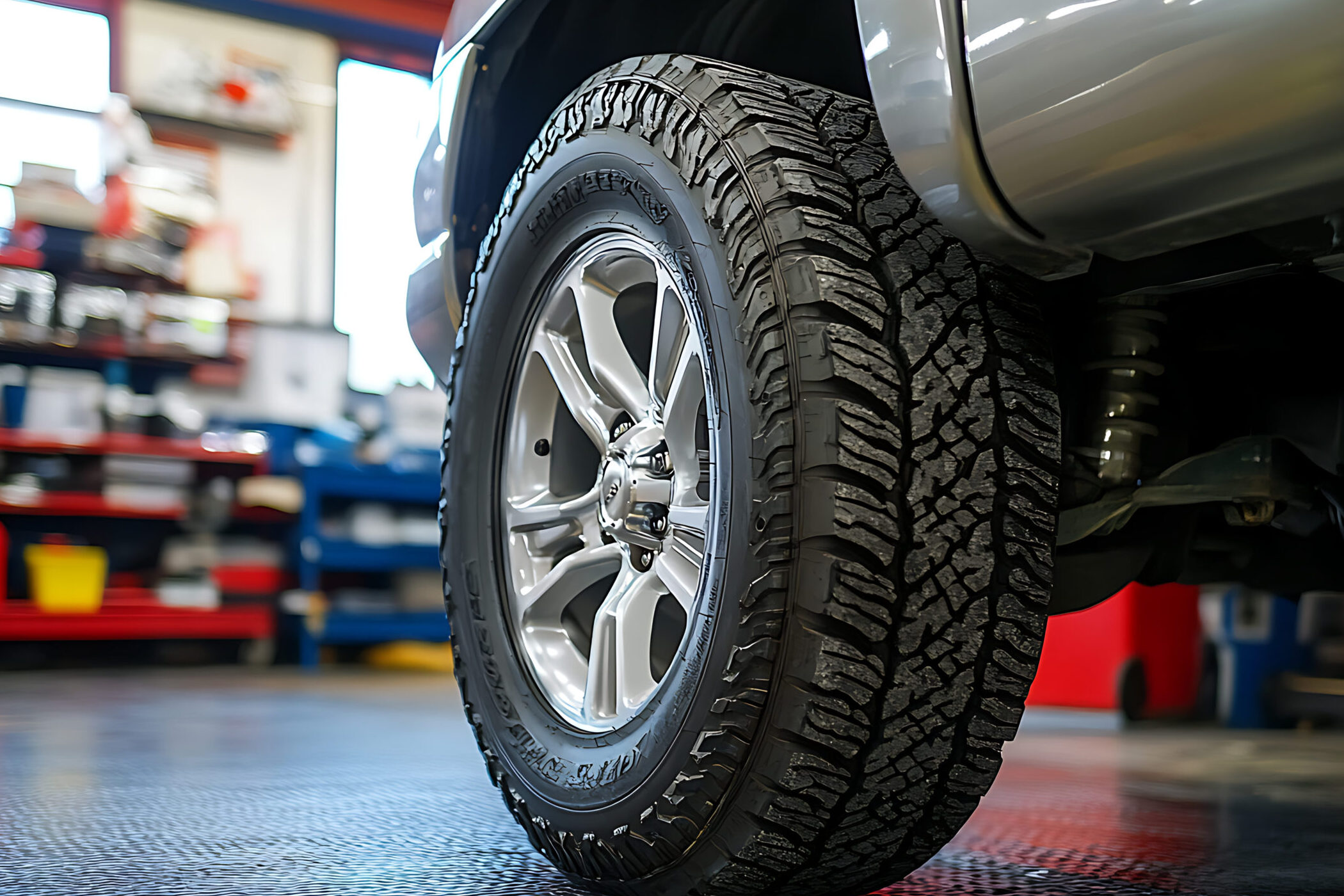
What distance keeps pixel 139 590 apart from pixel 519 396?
235 inches

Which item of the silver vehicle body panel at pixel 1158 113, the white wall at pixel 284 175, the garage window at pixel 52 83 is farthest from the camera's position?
the white wall at pixel 284 175

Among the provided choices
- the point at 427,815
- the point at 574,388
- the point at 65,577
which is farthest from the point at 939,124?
the point at 65,577

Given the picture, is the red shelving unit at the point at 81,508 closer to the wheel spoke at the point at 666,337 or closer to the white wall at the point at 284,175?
the white wall at the point at 284,175

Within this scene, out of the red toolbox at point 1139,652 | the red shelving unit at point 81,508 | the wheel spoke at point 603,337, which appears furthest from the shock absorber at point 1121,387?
the red shelving unit at point 81,508

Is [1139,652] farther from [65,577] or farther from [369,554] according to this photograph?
[65,577]

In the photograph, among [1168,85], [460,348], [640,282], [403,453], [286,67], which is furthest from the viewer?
[286,67]

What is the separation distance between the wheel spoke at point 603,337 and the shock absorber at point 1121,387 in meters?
0.46

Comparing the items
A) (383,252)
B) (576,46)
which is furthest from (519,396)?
(383,252)

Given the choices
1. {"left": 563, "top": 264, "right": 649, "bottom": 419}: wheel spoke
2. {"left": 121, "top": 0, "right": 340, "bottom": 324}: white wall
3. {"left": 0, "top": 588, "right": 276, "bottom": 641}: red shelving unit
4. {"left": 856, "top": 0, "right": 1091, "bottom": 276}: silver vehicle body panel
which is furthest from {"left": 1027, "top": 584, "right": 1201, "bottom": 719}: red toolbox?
{"left": 121, "top": 0, "right": 340, "bottom": 324}: white wall

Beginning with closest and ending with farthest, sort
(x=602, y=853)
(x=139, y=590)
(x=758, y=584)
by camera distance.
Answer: (x=758, y=584) < (x=602, y=853) < (x=139, y=590)

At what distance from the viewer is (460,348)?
1439 millimetres

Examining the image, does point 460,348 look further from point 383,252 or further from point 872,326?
point 383,252

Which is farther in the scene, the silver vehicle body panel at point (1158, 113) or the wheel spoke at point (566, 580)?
the wheel spoke at point (566, 580)

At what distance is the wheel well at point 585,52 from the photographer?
1.36 m
